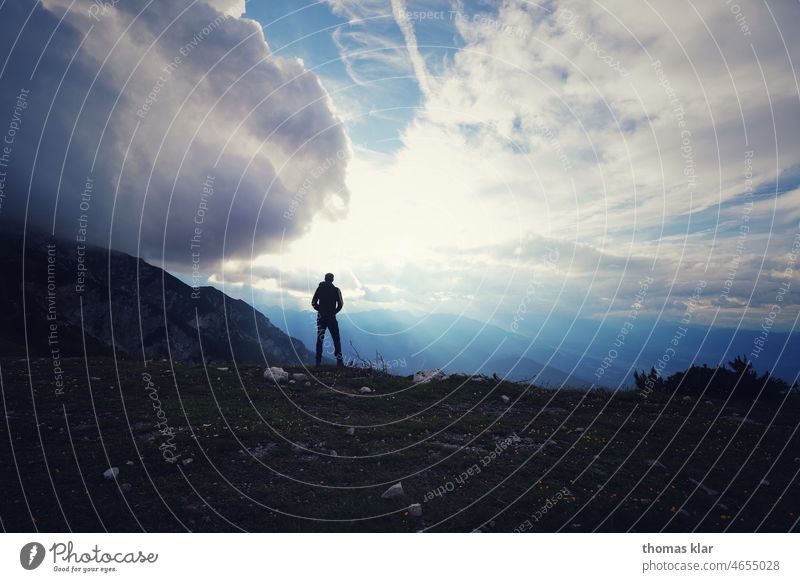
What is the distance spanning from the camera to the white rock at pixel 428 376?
52.1ft

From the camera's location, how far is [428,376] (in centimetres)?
1636

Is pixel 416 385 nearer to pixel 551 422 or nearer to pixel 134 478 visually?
pixel 551 422

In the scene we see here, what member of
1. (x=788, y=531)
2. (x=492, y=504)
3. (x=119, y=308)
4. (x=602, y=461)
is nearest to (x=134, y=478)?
(x=492, y=504)

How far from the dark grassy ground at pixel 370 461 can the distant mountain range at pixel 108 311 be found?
73.1m

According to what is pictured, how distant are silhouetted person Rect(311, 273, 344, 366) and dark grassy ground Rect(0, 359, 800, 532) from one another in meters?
4.59

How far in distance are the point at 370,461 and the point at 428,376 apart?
781cm

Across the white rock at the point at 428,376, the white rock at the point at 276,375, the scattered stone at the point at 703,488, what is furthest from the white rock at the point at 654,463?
the white rock at the point at 276,375

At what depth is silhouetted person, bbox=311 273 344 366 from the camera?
60.0 ft

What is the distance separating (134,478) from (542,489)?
7896 mm

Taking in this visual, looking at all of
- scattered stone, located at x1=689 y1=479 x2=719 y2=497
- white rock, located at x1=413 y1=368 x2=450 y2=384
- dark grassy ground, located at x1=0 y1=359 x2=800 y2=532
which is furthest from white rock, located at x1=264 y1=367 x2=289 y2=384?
scattered stone, located at x1=689 y1=479 x2=719 y2=497

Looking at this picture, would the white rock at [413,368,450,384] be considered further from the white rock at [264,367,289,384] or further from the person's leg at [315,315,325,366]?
the white rock at [264,367,289,384]

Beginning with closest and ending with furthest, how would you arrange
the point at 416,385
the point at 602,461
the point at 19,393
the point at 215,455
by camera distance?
the point at 215,455, the point at 602,461, the point at 19,393, the point at 416,385

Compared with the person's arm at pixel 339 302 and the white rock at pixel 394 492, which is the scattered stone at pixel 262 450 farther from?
the person's arm at pixel 339 302

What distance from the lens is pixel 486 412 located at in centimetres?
1258
